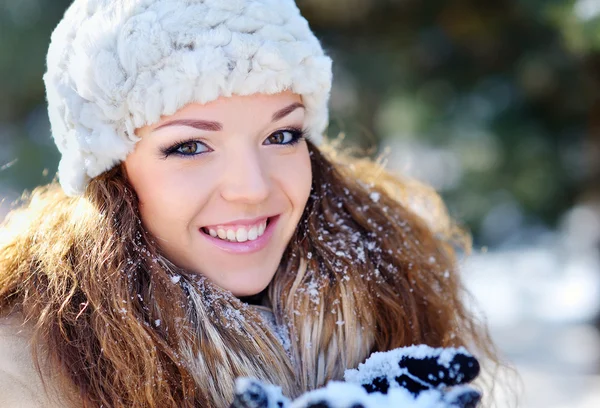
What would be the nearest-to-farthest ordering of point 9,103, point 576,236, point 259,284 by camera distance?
point 259,284, point 576,236, point 9,103

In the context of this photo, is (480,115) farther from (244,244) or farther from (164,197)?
(164,197)

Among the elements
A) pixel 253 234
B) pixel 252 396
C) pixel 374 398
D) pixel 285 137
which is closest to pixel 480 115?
pixel 285 137

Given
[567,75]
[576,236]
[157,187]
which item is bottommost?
[576,236]

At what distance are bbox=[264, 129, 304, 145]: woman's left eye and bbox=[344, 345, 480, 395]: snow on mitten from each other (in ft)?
1.79

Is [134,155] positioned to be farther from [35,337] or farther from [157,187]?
[35,337]

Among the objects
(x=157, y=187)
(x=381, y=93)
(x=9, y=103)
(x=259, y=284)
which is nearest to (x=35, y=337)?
(x=157, y=187)

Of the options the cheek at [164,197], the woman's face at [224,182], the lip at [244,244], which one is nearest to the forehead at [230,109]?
the woman's face at [224,182]

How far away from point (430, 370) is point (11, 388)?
0.84m

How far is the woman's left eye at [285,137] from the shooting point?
162 centimetres

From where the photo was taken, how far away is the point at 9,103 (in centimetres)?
401

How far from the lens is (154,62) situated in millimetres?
1444

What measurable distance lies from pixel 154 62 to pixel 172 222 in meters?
0.35

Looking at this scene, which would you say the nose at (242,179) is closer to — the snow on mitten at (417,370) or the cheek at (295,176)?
the cheek at (295,176)

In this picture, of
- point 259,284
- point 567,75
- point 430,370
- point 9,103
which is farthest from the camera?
point 9,103
